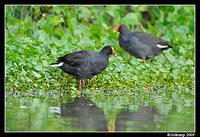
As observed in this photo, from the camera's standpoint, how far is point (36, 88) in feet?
24.3

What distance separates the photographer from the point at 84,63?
752 cm

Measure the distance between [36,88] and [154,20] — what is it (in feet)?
22.0

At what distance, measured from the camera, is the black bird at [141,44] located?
380 inches

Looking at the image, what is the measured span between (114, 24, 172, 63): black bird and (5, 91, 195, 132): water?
98.5 inches

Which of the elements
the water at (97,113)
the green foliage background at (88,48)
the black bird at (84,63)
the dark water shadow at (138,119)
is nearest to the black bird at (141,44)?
the green foliage background at (88,48)

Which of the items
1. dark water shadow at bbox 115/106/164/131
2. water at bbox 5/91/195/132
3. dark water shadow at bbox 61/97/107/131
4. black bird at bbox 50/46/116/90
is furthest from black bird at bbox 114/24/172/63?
dark water shadow at bbox 115/106/164/131

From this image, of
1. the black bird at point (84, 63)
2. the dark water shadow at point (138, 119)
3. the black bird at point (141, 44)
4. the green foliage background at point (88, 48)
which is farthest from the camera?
the black bird at point (141, 44)

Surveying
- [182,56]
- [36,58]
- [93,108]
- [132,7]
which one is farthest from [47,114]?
[132,7]

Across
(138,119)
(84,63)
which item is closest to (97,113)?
(138,119)

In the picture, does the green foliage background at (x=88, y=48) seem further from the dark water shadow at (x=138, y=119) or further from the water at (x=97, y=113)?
the dark water shadow at (x=138, y=119)

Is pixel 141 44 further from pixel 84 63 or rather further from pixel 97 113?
pixel 97 113

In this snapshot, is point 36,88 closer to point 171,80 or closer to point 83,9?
point 171,80

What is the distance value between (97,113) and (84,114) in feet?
0.67

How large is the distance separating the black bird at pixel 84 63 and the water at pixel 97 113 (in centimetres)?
53
